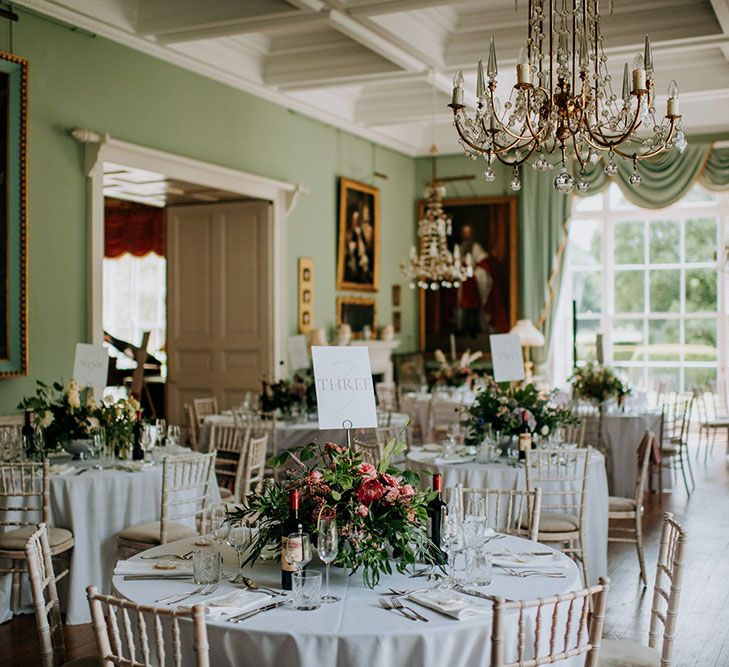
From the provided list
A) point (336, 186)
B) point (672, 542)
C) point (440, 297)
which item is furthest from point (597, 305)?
point (672, 542)

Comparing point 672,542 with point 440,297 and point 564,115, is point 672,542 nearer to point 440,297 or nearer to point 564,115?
point 564,115

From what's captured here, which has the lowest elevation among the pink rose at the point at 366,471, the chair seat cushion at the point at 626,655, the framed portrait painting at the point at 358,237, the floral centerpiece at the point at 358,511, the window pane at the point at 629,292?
the chair seat cushion at the point at 626,655

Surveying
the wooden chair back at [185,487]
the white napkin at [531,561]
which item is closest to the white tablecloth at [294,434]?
the wooden chair back at [185,487]

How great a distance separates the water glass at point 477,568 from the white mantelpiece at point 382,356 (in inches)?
369

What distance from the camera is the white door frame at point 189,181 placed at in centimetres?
830

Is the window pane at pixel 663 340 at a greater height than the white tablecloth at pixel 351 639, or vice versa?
the window pane at pixel 663 340

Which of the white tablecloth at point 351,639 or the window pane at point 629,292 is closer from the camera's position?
the white tablecloth at point 351,639

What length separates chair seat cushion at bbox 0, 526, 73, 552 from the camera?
555 cm

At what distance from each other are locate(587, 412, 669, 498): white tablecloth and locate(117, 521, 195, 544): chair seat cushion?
16.5ft

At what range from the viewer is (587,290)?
14336 mm

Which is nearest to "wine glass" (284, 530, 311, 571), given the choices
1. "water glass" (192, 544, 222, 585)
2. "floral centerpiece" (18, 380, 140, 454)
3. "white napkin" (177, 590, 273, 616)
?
"white napkin" (177, 590, 273, 616)

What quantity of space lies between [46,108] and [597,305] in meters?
8.86

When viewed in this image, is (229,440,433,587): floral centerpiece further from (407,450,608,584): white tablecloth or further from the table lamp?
the table lamp

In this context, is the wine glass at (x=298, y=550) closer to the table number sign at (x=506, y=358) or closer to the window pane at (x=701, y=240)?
the table number sign at (x=506, y=358)
